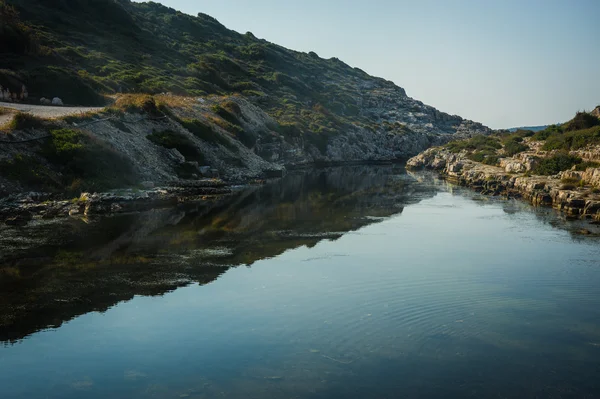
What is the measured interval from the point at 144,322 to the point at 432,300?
1060 cm

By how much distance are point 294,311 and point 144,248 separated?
39.3 feet

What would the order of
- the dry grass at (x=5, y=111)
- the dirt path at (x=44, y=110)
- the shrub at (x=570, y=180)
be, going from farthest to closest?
the shrub at (x=570, y=180), the dirt path at (x=44, y=110), the dry grass at (x=5, y=111)

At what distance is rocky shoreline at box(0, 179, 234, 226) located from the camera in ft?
107

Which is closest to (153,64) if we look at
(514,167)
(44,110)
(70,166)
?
(44,110)

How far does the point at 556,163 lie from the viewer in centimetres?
5444

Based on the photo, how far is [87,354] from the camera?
14.4 metres

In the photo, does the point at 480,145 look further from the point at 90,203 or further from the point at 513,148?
the point at 90,203

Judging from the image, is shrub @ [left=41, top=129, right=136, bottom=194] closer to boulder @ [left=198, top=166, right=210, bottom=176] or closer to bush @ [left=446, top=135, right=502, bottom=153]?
boulder @ [left=198, top=166, right=210, bottom=176]

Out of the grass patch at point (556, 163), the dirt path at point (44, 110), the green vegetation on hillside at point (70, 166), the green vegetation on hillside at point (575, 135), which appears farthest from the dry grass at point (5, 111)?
the green vegetation on hillside at point (575, 135)

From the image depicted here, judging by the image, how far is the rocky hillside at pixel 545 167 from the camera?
4353cm

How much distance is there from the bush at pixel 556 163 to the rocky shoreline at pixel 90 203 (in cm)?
3617

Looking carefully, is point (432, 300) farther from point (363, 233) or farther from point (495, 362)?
point (363, 233)

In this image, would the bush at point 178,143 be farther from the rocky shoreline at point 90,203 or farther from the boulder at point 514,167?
the boulder at point 514,167

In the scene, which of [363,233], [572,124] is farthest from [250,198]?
[572,124]
